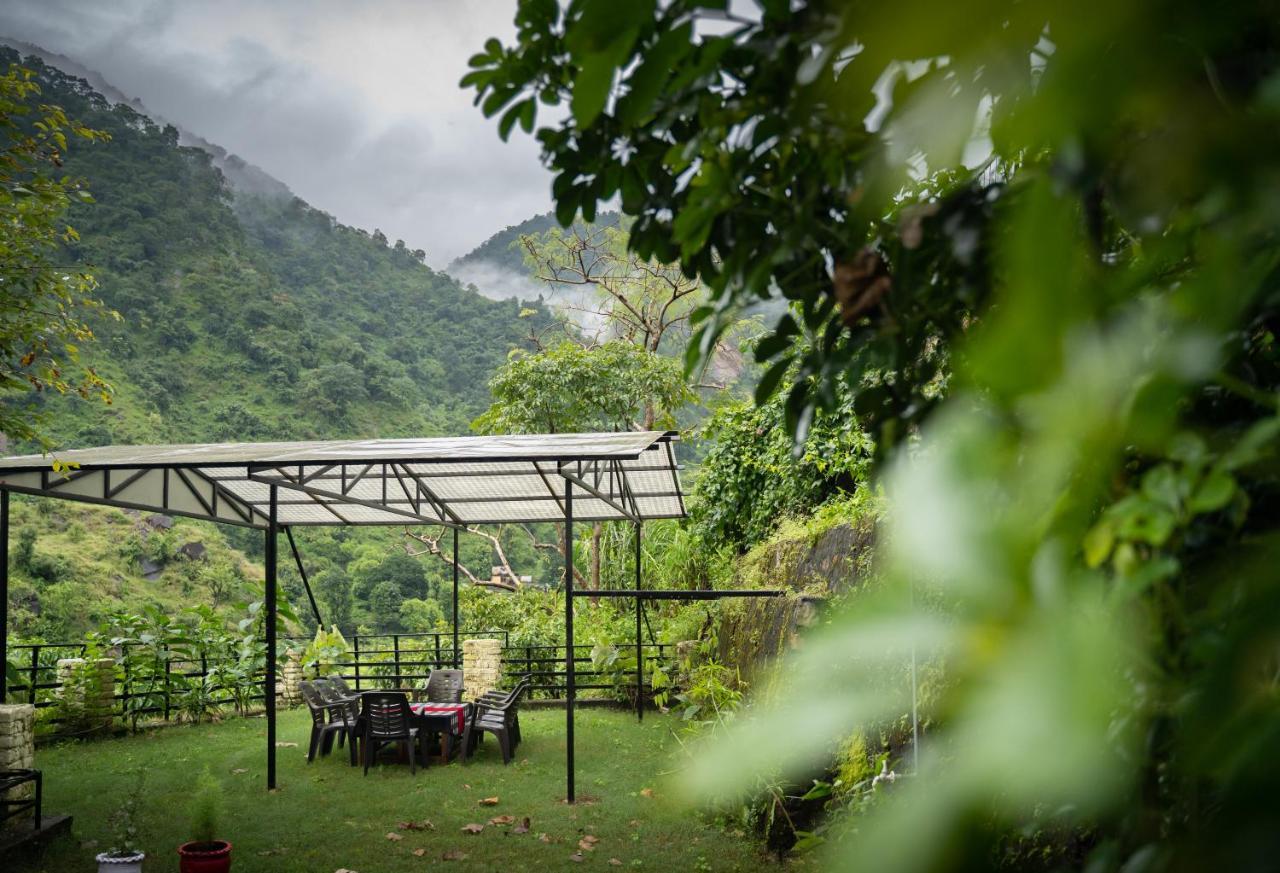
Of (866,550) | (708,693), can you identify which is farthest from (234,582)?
(866,550)

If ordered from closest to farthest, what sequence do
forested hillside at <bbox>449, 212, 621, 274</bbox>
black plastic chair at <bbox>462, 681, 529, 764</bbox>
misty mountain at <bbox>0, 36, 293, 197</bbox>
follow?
black plastic chair at <bbox>462, 681, 529, 764</bbox>
forested hillside at <bbox>449, 212, 621, 274</bbox>
misty mountain at <bbox>0, 36, 293, 197</bbox>

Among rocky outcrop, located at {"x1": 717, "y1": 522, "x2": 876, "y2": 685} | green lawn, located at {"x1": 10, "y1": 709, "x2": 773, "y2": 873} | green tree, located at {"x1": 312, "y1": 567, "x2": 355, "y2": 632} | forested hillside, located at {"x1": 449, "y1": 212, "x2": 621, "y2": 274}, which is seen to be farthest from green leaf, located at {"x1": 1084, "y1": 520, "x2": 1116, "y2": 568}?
forested hillside, located at {"x1": 449, "y1": 212, "x2": 621, "y2": 274}

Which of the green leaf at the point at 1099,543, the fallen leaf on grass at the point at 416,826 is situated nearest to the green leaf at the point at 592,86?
the green leaf at the point at 1099,543

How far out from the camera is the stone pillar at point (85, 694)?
31.3 feet

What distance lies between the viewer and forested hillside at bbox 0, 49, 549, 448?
28.1m

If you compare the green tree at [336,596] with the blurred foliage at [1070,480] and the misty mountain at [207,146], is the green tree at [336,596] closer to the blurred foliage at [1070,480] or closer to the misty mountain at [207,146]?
the misty mountain at [207,146]

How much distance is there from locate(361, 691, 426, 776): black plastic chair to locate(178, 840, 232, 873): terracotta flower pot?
123 inches

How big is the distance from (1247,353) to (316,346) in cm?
3422

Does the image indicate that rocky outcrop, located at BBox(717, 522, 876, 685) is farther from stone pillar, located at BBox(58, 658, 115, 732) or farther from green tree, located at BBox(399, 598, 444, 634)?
green tree, located at BBox(399, 598, 444, 634)

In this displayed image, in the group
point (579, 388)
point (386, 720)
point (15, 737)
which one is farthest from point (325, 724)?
point (579, 388)

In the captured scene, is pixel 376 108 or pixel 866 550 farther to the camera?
pixel 376 108

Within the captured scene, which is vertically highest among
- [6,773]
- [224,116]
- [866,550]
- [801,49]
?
[224,116]

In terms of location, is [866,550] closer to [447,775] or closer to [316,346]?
[447,775]

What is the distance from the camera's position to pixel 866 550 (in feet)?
18.7
